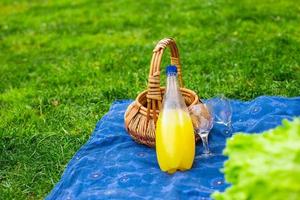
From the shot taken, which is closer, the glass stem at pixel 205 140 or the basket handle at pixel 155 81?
the basket handle at pixel 155 81

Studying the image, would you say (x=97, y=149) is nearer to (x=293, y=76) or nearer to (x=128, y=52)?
(x=293, y=76)

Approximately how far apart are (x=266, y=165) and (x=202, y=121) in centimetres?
173

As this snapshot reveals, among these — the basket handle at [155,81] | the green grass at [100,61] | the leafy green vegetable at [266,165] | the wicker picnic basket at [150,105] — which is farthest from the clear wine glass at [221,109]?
the leafy green vegetable at [266,165]

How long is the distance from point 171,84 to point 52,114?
2.03 metres

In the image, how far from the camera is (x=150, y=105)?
3779 millimetres

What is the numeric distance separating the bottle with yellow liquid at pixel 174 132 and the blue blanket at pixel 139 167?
0.09 m

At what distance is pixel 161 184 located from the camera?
346 cm

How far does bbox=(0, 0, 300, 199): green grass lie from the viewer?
15.2 feet

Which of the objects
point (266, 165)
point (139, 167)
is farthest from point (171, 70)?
point (266, 165)

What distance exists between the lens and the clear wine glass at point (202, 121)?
3.72 metres

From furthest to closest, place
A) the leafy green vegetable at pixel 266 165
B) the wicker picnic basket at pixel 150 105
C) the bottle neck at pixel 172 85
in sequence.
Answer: the wicker picnic basket at pixel 150 105, the bottle neck at pixel 172 85, the leafy green vegetable at pixel 266 165

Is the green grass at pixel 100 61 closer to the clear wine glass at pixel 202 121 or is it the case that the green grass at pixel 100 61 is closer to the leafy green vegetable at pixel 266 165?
the clear wine glass at pixel 202 121

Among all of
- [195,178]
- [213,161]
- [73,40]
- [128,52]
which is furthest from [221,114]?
[73,40]

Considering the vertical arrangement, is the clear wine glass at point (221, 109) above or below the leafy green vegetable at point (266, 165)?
below
